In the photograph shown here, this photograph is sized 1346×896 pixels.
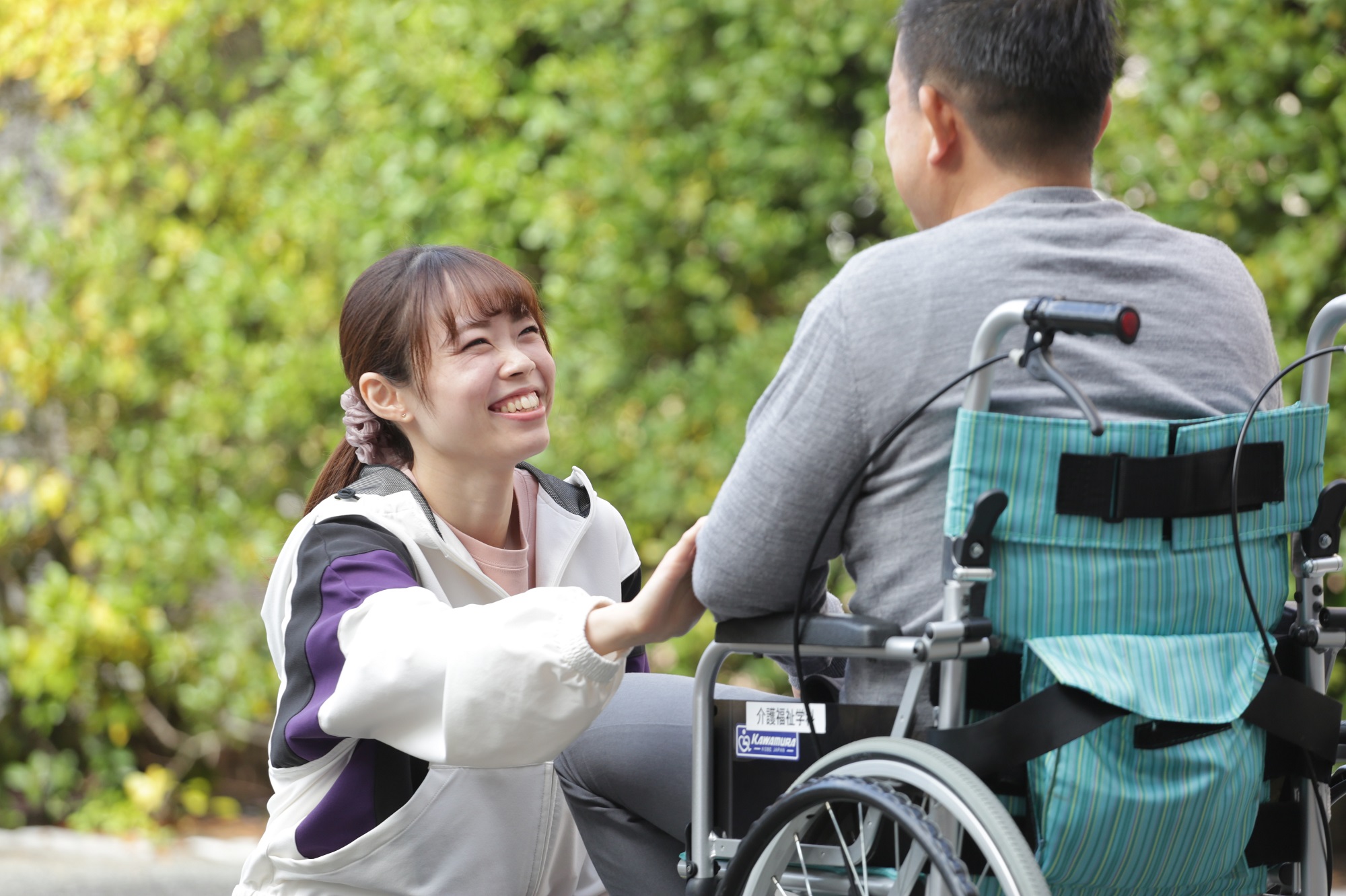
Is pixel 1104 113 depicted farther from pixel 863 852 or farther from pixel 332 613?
pixel 332 613

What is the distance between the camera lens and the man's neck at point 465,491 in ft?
7.64

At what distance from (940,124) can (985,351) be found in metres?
0.35

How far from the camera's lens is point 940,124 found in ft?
5.49

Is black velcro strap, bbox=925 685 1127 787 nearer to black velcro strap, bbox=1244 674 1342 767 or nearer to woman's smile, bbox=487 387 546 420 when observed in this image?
black velcro strap, bbox=1244 674 1342 767

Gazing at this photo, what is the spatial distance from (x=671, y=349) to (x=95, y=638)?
2009 millimetres

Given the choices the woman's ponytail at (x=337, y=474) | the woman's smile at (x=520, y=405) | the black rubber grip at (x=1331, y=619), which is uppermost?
the woman's smile at (x=520, y=405)

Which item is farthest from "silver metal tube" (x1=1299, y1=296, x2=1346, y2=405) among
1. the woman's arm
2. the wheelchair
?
the woman's arm

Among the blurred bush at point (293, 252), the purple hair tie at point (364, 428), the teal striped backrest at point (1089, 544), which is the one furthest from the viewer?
the blurred bush at point (293, 252)

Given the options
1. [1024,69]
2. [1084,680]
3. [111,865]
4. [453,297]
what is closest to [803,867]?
[1084,680]

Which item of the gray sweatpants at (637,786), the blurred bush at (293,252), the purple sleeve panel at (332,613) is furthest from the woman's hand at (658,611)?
the blurred bush at (293,252)

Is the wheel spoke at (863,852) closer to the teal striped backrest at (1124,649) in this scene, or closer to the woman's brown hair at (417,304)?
the teal striped backrest at (1124,649)

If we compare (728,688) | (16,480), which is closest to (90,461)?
(16,480)

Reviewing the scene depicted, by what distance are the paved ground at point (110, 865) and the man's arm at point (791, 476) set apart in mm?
2927

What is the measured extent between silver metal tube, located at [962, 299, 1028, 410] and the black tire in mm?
380
